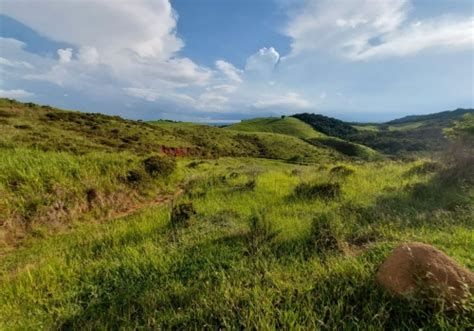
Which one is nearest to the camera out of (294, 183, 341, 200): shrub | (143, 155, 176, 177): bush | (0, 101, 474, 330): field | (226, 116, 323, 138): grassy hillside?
(0, 101, 474, 330): field

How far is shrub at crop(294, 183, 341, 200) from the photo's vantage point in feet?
31.8

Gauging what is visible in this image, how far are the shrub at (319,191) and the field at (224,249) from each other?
0.22 ft

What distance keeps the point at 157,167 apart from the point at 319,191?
9.33 metres

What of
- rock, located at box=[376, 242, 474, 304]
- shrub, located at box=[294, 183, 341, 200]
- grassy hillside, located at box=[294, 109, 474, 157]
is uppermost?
rock, located at box=[376, 242, 474, 304]

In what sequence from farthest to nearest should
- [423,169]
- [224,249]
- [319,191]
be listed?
[423,169] → [319,191] → [224,249]

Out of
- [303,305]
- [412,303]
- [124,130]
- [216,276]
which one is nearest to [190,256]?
[216,276]

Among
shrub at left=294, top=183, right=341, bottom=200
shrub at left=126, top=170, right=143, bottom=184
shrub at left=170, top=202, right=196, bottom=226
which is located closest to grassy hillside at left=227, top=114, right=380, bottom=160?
shrub at left=294, top=183, right=341, bottom=200

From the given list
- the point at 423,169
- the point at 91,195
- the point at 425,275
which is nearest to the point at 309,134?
the point at 423,169

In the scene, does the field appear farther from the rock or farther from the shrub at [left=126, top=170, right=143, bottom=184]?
the shrub at [left=126, top=170, right=143, bottom=184]

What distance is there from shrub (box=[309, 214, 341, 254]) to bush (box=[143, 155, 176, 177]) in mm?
11090

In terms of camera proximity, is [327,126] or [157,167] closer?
[157,167]

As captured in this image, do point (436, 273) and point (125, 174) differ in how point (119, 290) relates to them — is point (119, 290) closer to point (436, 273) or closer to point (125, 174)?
point (436, 273)

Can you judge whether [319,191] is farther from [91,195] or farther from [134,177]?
[91,195]

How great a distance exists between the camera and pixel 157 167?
15422mm
